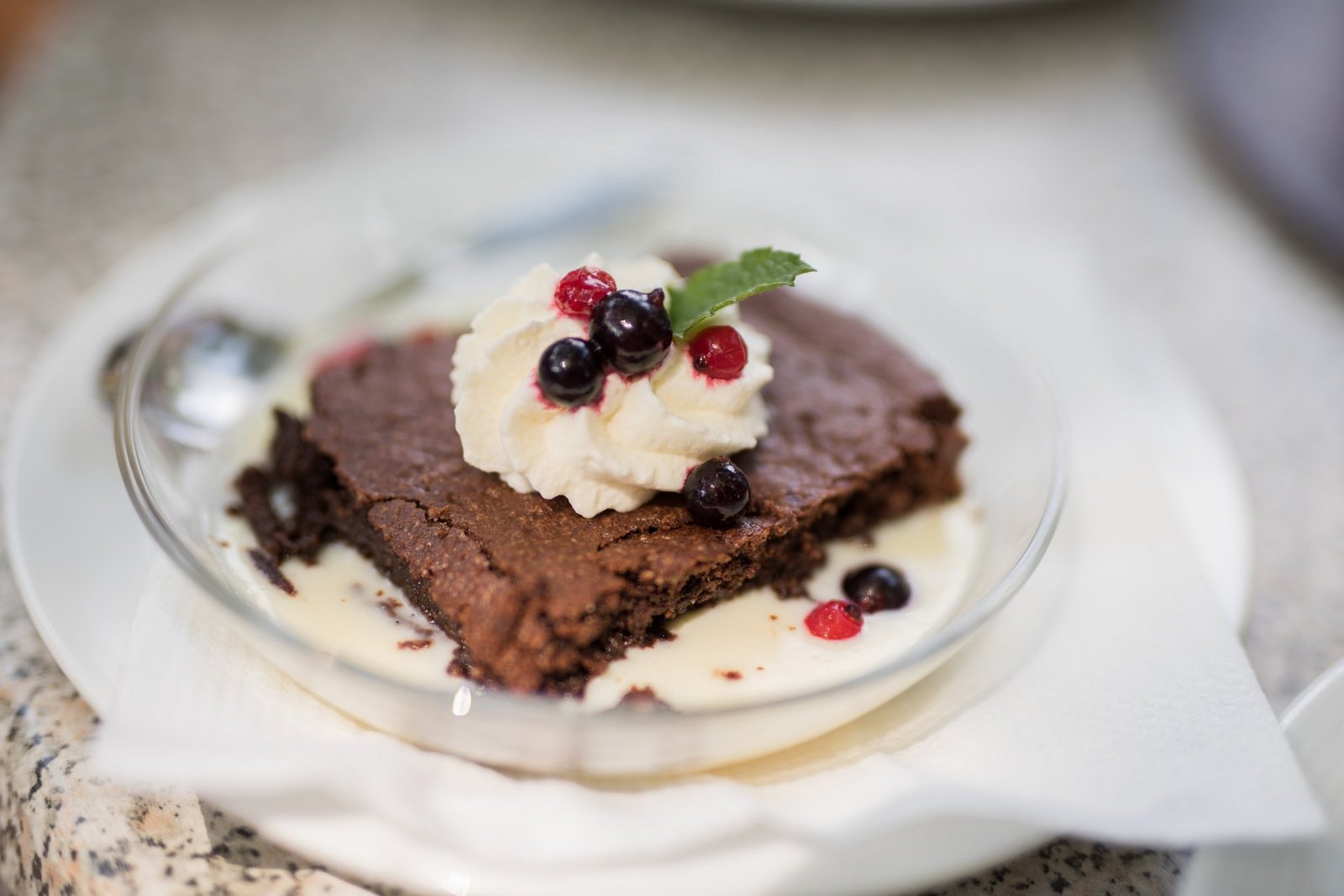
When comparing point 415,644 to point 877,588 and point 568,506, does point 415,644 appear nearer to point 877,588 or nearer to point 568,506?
point 568,506

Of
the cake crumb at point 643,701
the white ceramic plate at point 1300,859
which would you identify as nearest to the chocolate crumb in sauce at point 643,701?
the cake crumb at point 643,701

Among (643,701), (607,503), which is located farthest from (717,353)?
(643,701)

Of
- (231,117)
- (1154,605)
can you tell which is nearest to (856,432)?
(1154,605)

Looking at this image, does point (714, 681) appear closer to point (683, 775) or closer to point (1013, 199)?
point (683, 775)

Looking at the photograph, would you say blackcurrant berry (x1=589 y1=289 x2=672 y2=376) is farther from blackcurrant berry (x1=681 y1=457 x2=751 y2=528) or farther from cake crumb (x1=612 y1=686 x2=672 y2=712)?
cake crumb (x1=612 y1=686 x2=672 y2=712)

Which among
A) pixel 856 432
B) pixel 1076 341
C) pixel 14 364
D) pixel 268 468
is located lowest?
pixel 14 364

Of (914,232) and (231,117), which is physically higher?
(914,232)
